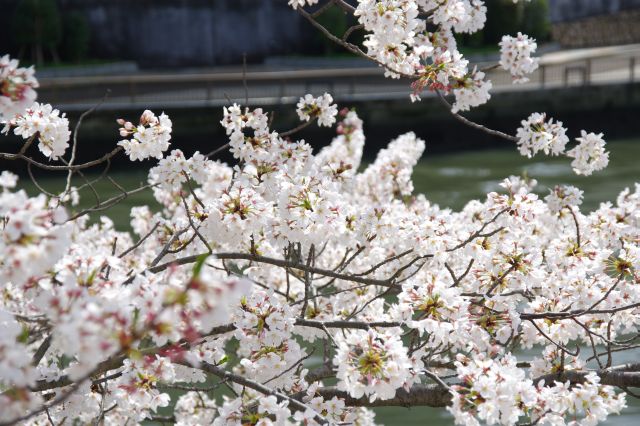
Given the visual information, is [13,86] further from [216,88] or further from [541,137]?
[216,88]

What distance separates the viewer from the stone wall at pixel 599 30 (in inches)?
1663

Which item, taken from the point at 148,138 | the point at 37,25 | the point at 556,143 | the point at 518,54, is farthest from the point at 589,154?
the point at 37,25

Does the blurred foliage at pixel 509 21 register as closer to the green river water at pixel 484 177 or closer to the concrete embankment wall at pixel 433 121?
the concrete embankment wall at pixel 433 121

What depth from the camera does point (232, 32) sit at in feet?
119

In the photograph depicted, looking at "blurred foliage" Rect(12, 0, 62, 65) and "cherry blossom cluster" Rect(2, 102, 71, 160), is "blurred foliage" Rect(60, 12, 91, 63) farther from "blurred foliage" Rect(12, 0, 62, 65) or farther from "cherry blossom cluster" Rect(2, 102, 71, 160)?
"cherry blossom cluster" Rect(2, 102, 71, 160)

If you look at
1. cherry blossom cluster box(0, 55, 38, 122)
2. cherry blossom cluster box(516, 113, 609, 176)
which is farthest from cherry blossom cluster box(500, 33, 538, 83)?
cherry blossom cluster box(0, 55, 38, 122)

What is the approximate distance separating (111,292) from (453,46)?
3098mm

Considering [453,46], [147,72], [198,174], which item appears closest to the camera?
[198,174]

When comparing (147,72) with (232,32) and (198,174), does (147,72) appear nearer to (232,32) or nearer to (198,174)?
(232,32)

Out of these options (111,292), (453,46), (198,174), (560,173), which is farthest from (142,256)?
(560,173)

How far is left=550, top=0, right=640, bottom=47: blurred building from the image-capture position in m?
42.6

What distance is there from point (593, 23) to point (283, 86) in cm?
2472

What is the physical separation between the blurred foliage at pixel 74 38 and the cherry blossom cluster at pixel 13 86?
30.9 m

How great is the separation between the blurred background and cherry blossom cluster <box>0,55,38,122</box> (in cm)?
688
